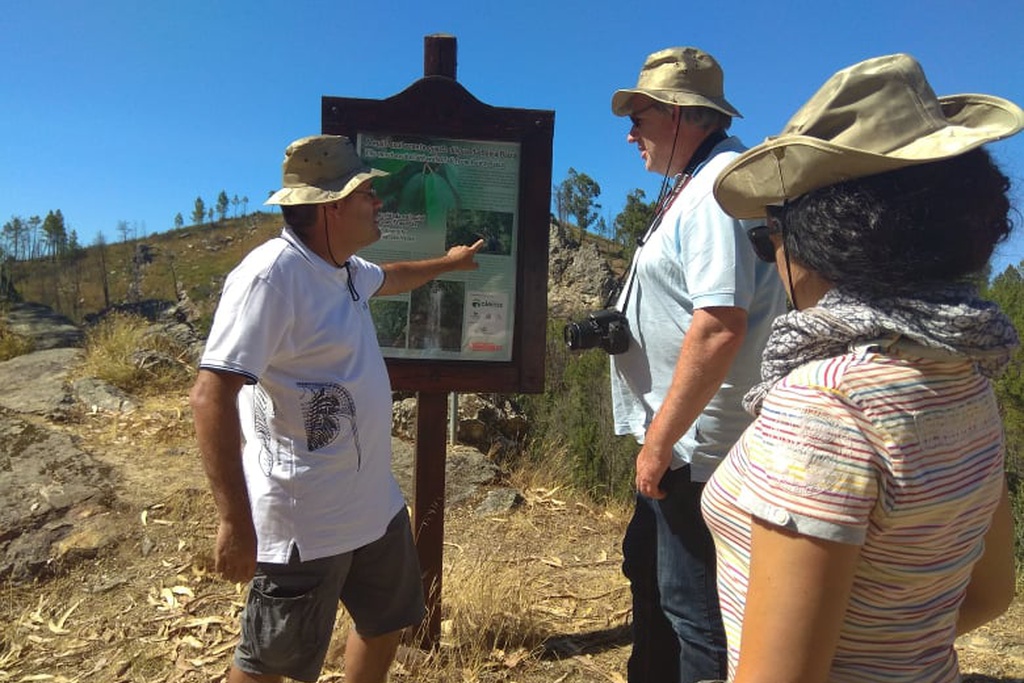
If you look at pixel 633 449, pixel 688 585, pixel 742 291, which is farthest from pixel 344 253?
pixel 633 449

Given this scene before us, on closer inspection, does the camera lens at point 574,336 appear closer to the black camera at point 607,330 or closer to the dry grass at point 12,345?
the black camera at point 607,330

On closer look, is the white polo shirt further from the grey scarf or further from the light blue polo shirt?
the grey scarf

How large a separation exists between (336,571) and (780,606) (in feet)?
5.60

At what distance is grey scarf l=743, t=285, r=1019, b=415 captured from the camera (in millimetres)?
1021

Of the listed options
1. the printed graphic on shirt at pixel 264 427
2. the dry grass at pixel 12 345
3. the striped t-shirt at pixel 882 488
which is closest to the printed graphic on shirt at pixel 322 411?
the printed graphic on shirt at pixel 264 427

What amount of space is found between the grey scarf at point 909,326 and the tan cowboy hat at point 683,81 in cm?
140

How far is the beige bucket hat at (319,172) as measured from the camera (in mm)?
2521

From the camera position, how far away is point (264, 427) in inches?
91.1

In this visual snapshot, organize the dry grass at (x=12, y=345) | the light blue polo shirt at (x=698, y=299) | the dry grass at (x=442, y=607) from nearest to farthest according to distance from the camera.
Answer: the light blue polo shirt at (x=698, y=299) < the dry grass at (x=442, y=607) < the dry grass at (x=12, y=345)

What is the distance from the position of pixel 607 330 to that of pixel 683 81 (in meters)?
0.81

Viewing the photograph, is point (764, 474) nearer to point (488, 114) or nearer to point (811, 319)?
point (811, 319)

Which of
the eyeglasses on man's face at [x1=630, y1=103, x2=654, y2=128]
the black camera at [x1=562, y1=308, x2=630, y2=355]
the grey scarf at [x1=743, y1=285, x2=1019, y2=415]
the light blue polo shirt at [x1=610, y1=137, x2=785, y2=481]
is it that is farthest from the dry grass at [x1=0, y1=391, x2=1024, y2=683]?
the grey scarf at [x1=743, y1=285, x2=1019, y2=415]

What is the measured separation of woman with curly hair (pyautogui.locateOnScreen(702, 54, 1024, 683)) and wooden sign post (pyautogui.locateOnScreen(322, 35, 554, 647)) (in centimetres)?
205

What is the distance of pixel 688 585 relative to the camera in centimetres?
221
